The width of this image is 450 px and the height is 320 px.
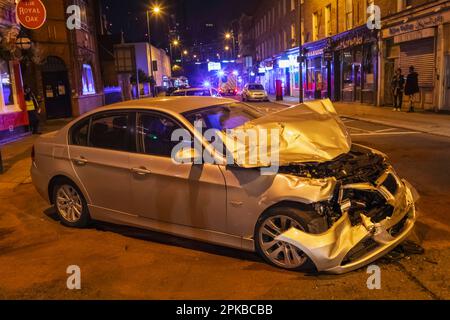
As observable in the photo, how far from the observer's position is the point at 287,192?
169 inches

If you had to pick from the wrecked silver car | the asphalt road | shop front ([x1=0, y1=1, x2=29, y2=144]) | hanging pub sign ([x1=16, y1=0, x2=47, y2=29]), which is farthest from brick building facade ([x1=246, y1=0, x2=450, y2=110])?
shop front ([x1=0, y1=1, x2=29, y2=144])

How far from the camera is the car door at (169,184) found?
475 centimetres

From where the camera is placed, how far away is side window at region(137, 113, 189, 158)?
5.17 m

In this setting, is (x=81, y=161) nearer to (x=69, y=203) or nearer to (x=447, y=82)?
(x=69, y=203)

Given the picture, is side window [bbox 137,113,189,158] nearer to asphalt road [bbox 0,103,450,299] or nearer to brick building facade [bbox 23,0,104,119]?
asphalt road [bbox 0,103,450,299]

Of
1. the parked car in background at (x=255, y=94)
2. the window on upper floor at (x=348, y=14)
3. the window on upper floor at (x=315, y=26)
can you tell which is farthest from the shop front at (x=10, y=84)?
the window on upper floor at (x=315, y=26)

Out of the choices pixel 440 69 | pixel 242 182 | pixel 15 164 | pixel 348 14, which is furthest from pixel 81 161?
pixel 348 14

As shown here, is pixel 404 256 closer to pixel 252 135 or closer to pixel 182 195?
pixel 252 135

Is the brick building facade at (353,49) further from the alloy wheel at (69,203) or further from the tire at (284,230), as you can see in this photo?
the alloy wheel at (69,203)

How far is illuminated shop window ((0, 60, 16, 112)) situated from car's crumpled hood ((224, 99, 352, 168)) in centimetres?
1312

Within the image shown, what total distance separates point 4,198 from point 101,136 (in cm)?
350

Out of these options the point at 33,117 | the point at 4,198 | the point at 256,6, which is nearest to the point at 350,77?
the point at 33,117

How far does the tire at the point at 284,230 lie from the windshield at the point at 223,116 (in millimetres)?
1390

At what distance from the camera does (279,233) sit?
14.5ft
